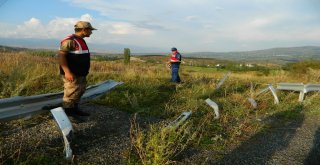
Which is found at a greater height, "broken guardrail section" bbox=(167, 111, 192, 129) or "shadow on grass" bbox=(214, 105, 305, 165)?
"broken guardrail section" bbox=(167, 111, 192, 129)

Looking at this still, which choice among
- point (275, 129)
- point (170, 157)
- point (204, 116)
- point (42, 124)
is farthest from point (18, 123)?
point (275, 129)

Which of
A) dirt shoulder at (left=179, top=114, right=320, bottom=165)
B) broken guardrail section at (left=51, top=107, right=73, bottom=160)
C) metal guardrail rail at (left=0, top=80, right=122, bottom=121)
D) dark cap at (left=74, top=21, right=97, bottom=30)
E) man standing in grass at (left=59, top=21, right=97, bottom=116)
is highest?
dark cap at (left=74, top=21, right=97, bottom=30)

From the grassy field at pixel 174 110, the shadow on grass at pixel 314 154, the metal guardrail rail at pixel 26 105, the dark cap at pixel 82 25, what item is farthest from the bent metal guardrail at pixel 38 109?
the shadow on grass at pixel 314 154

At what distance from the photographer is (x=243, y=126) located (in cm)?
666

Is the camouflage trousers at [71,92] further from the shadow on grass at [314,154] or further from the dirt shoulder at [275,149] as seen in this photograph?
the shadow on grass at [314,154]

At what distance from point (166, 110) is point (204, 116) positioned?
930mm

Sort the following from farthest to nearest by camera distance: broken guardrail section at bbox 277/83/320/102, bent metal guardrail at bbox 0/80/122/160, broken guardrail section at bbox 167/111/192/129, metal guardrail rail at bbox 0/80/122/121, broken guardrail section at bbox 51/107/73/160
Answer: broken guardrail section at bbox 277/83/320/102 → broken guardrail section at bbox 167/111/192/129 → metal guardrail rail at bbox 0/80/122/121 → bent metal guardrail at bbox 0/80/122/160 → broken guardrail section at bbox 51/107/73/160

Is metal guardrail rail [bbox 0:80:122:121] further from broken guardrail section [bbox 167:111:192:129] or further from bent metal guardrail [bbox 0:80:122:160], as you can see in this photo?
broken guardrail section [bbox 167:111:192:129]

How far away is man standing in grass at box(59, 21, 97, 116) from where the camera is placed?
5.58 metres

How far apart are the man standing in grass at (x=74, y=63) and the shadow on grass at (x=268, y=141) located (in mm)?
2811

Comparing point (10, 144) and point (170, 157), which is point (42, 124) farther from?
point (170, 157)

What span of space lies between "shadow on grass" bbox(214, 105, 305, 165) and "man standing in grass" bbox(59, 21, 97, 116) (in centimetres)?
281

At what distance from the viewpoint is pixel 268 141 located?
5961 millimetres

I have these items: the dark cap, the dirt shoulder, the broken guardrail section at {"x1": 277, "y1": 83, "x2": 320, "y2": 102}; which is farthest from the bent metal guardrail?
the broken guardrail section at {"x1": 277, "y1": 83, "x2": 320, "y2": 102}
